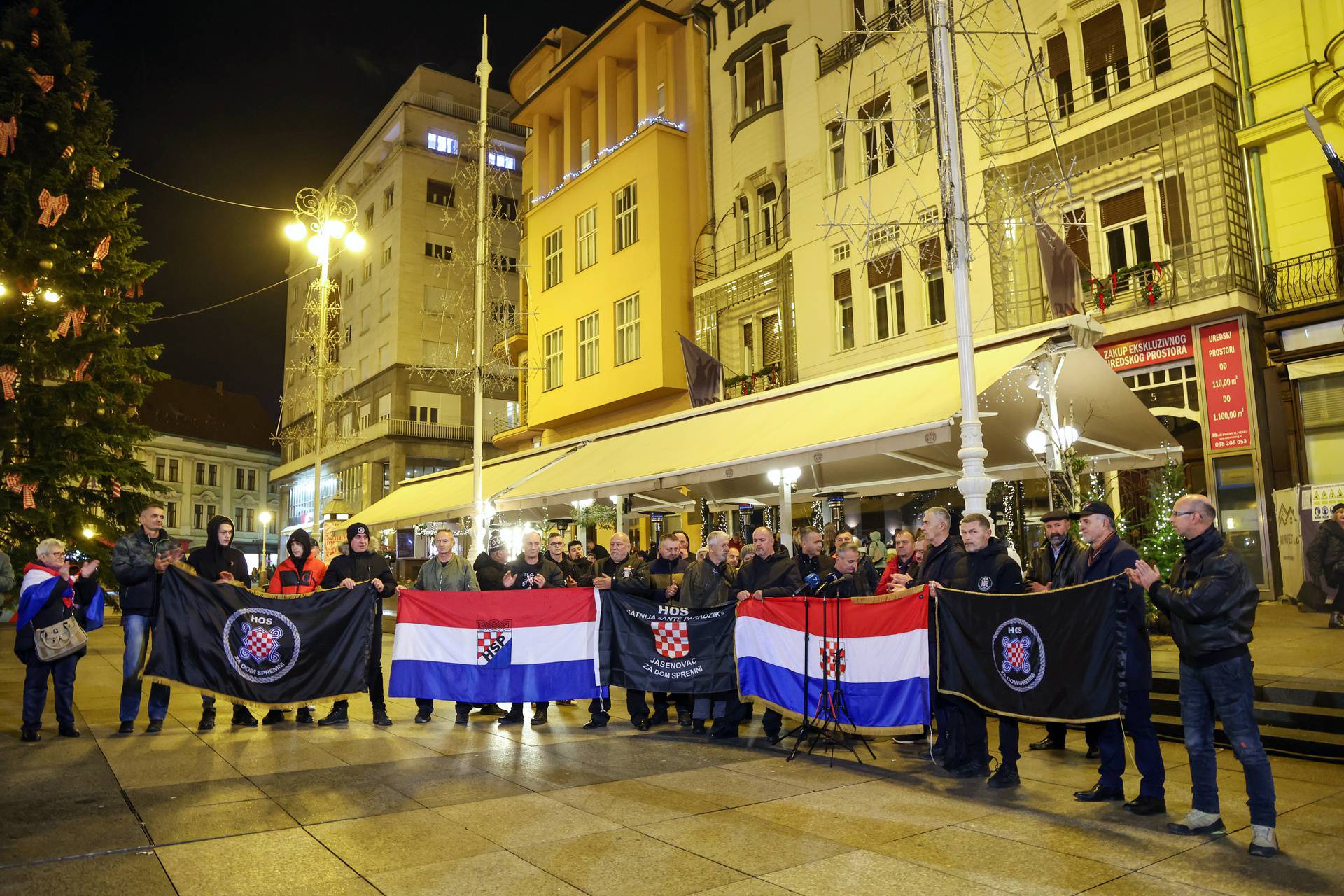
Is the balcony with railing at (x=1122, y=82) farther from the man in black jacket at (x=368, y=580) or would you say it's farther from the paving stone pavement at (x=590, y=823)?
the paving stone pavement at (x=590, y=823)

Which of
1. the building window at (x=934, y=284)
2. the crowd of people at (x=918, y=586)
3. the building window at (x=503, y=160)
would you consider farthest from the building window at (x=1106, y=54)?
the building window at (x=503, y=160)

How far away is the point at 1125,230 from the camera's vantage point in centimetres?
1747

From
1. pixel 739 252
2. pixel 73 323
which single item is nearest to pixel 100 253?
pixel 73 323

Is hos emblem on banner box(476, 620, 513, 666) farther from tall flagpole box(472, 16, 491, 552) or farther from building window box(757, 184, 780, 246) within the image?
building window box(757, 184, 780, 246)

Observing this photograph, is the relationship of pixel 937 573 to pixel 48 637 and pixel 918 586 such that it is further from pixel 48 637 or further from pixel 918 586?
pixel 48 637

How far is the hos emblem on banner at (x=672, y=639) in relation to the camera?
8992 millimetres

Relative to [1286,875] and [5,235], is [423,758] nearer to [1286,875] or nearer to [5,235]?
[1286,875]

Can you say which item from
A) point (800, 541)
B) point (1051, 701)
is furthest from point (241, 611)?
point (1051, 701)

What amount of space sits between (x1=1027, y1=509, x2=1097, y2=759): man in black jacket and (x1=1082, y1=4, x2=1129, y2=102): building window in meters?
12.7

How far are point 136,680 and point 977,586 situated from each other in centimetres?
782

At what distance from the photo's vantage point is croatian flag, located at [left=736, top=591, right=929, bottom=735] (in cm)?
753

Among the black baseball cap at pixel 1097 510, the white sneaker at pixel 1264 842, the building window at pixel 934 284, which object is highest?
the building window at pixel 934 284

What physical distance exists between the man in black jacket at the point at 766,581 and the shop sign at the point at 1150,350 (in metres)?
10.5

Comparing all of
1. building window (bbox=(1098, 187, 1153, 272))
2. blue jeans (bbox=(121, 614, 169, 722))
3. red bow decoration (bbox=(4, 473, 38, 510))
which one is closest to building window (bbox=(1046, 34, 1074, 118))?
building window (bbox=(1098, 187, 1153, 272))
